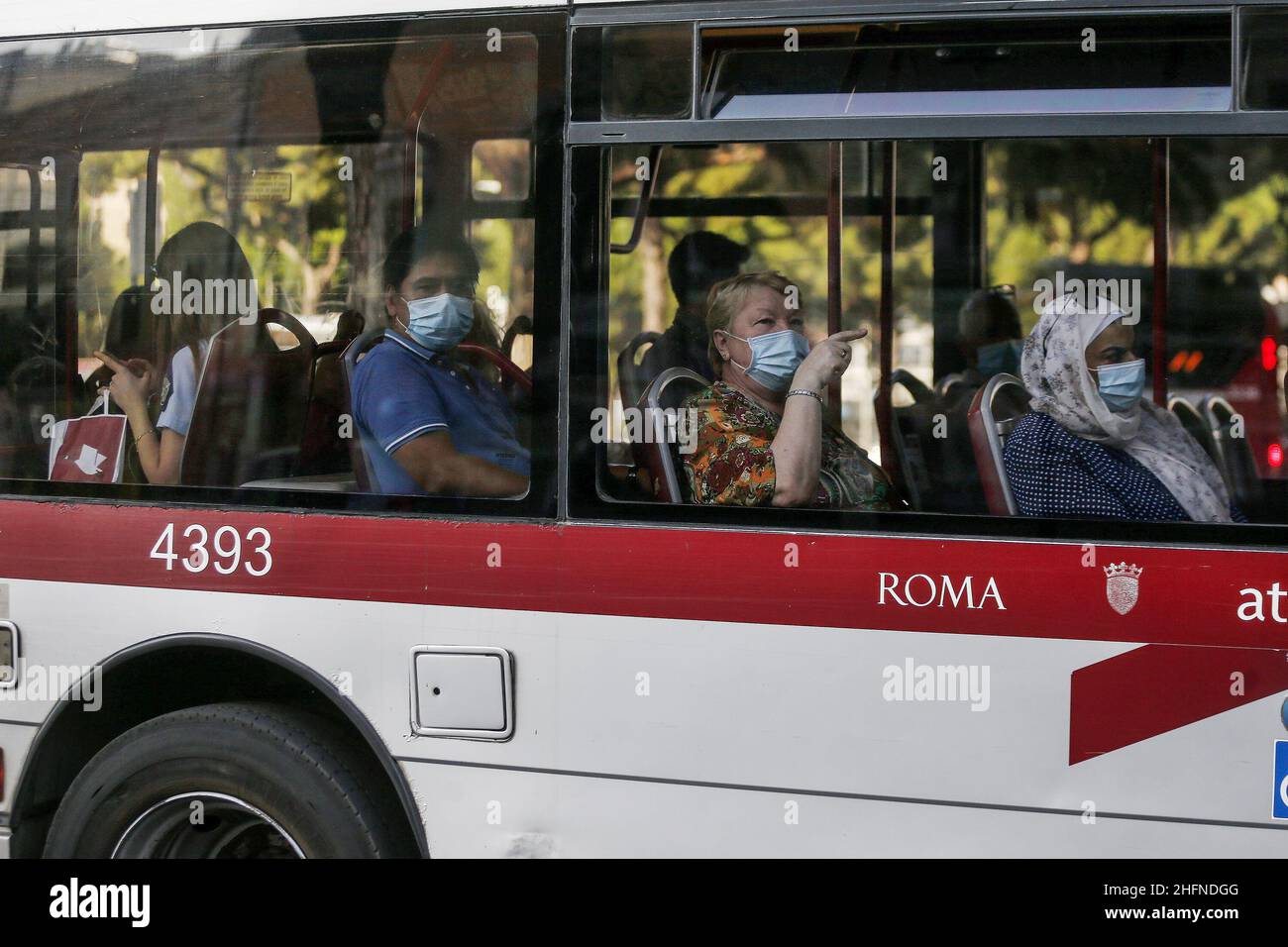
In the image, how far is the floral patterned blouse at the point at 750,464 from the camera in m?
3.08

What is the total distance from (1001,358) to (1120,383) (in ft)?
0.98

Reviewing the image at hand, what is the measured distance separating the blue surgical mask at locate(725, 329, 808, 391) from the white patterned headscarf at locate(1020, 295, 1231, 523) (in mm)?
580

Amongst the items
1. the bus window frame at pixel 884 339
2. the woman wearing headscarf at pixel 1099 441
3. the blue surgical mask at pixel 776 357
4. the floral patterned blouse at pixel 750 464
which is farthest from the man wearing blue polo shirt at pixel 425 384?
the woman wearing headscarf at pixel 1099 441

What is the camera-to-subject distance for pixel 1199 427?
2980 millimetres

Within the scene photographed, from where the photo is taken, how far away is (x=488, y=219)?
10.9ft

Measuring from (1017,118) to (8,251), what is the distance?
2.78 metres

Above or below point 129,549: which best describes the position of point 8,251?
above

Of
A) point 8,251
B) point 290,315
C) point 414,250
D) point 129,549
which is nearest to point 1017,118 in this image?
point 414,250

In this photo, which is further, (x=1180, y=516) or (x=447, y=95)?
(x=447, y=95)

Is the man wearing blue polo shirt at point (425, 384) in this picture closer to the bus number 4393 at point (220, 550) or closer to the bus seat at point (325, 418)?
the bus seat at point (325, 418)

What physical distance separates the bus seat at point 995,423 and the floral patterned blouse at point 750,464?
0.22 meters

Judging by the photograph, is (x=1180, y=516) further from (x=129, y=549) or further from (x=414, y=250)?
(x=129, y=549)

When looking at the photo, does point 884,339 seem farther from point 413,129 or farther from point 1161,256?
point 413,129

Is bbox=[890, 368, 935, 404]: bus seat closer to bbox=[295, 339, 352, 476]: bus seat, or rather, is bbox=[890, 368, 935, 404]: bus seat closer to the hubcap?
Result: bbox=[295, 339, 352, 476]: bus seat
